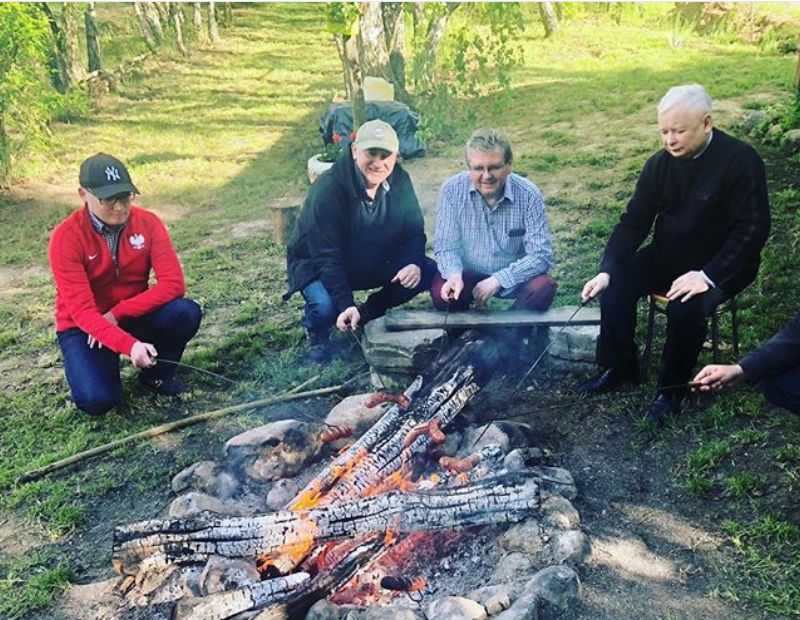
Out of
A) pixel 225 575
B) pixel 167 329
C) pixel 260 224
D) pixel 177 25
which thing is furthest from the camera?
pixel 177 25

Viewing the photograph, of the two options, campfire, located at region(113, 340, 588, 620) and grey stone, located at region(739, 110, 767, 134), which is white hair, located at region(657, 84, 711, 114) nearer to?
campfire, located at region(113, 340, 588, 620)

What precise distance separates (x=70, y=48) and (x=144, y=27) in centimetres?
521

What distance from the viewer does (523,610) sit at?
255 centimetres

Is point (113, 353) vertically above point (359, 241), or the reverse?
point (359, 241)

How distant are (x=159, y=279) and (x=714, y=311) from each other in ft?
10.6

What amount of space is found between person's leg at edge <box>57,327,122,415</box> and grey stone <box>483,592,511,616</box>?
273 centimetres

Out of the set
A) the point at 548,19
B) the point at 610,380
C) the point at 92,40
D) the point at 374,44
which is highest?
the point at 92,40

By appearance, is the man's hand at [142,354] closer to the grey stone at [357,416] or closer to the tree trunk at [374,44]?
Answer: the grey stone at [357,416]

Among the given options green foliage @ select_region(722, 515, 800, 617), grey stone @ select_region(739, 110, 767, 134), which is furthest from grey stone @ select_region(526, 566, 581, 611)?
grey stone @ select_region(739, 110, 767, 134)

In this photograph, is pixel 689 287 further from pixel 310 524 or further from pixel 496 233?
pixel 310 524

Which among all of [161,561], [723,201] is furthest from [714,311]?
[161,561]

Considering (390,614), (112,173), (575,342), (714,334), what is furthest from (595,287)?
(112,173)

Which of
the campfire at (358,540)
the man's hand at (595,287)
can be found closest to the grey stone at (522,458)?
the campfire at (358,540)

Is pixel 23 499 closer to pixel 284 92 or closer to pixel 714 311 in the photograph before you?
pixel 714 311
